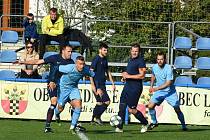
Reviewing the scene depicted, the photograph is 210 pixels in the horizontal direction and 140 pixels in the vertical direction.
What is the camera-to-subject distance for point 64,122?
60.7 ft

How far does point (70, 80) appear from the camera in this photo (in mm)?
15117

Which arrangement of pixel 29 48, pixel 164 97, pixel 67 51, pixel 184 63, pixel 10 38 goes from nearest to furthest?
pixel 67 51
pixel 164 97
pixel 29 48
pixel 184 63
pixel 10 38

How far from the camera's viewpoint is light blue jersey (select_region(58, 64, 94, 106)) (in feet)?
49.3

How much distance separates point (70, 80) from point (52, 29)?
605cm

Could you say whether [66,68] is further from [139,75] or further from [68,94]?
[139,75]

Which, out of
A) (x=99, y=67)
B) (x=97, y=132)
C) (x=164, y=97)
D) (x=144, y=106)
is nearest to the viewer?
(x=97, y=132)

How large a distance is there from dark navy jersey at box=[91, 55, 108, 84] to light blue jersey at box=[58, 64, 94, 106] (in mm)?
2228

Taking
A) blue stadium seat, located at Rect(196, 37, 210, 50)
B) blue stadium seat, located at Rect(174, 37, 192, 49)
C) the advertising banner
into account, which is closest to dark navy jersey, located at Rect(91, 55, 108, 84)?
the advertising banner

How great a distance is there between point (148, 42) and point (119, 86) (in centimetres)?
550

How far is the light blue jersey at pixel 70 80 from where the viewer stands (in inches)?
591

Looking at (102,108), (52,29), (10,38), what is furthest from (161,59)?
(10,38)

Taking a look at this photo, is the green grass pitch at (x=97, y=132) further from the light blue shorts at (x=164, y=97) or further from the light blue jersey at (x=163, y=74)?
the light blue jersey at (x=163, y=74)

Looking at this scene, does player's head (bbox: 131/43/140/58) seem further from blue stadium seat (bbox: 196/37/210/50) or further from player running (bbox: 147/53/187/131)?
blue stadium seat (bbox: 196/37/210/50)

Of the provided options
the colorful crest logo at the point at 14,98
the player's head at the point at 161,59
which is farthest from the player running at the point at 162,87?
the colorful crest logo at the point at 14,98
